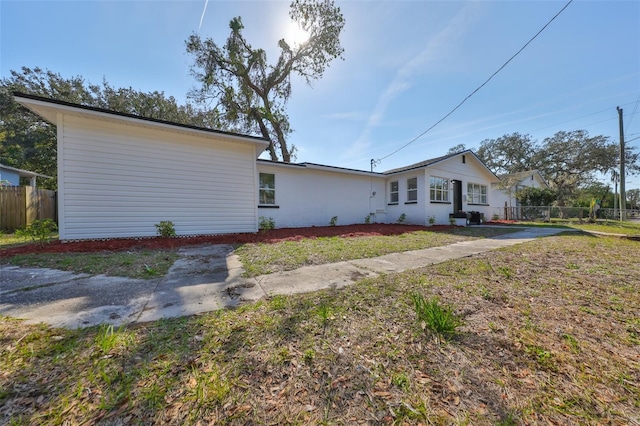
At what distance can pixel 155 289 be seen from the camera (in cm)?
286

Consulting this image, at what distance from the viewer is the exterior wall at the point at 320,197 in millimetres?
10055

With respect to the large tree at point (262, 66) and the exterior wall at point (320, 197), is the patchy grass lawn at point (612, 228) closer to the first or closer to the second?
the exterior wall at point (320, 197)

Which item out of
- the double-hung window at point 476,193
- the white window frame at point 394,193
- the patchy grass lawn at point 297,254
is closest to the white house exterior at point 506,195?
the double-hung window at point 476,193

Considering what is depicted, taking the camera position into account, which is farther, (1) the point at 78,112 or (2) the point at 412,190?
(2) the point at 412,190

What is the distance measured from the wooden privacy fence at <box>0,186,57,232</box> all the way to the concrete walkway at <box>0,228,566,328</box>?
742cm

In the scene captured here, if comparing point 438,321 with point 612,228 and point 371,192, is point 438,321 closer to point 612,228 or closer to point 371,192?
point 371,192

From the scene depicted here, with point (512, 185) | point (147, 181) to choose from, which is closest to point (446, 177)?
point (512, 185)

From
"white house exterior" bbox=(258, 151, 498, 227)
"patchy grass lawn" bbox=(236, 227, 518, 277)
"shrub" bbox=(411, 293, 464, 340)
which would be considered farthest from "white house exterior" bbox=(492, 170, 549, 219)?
"shrub" bbox=(411, 293, 464, 340)

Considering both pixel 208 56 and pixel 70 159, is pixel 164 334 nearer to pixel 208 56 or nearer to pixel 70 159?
pixel 70 159

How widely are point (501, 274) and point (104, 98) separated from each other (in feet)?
75.7

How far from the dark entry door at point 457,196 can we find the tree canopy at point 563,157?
21.6 m

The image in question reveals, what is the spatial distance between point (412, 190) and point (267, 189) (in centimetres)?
771

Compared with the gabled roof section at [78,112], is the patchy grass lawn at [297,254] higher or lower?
lower

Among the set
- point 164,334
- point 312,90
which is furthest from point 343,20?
point 164,334
